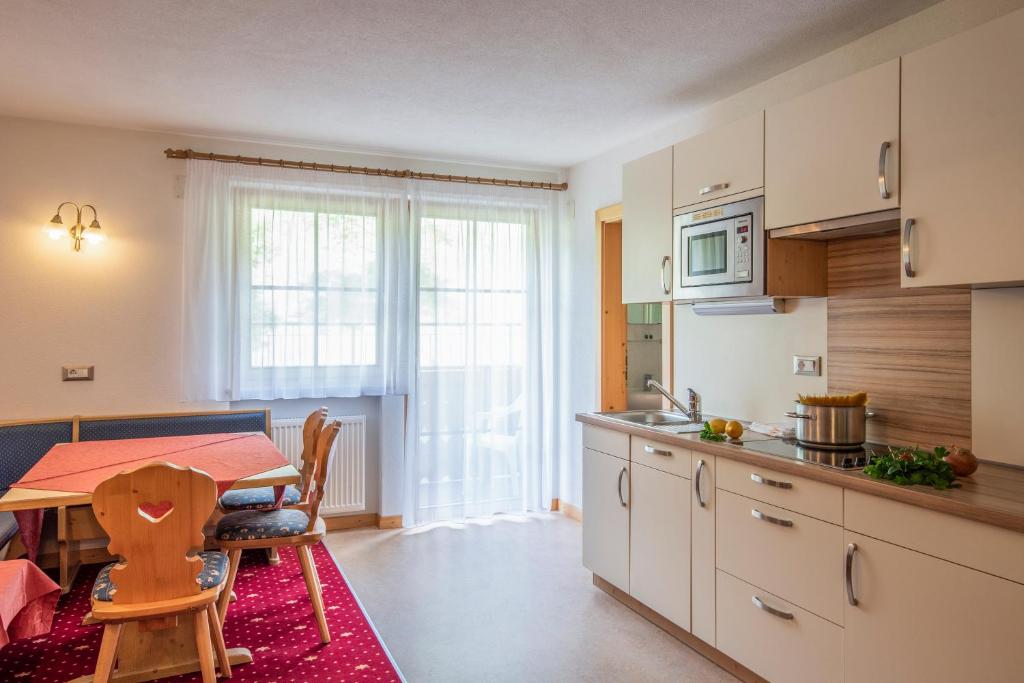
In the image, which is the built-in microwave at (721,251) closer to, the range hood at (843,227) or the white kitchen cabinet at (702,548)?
the range hood at (843,227)

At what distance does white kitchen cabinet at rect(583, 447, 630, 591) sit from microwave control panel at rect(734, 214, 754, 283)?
1046mm

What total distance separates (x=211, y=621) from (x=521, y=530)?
2.33m

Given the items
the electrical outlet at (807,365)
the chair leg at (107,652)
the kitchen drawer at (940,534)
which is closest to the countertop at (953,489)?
the kitchen drawer at (940,534)

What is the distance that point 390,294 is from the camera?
179 inches

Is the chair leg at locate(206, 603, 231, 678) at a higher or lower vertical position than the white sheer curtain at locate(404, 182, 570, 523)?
lower

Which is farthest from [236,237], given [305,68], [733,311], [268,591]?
[733,311]

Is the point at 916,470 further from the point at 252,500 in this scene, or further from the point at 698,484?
the point at 252,500

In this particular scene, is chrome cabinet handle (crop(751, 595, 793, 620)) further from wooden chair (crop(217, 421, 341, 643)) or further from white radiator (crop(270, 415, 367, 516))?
white radiator (crop(270, 415, 367, 516))

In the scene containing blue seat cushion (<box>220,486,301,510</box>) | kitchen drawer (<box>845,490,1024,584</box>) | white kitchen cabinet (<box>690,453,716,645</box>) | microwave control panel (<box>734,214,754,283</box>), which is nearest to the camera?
kitchen drawer (<box>845,490,1024,584</box>)

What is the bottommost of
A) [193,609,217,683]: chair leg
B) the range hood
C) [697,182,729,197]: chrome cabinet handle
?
[193,609,217,683]: chair leg

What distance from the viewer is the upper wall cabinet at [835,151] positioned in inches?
88.0

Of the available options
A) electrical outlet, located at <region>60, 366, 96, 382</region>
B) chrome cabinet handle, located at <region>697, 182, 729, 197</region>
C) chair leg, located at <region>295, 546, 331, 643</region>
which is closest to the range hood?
chrome cabinet handle, located at <region>697, 182, 729, 197</region>

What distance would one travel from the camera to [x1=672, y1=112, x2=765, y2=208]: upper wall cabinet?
2797mm

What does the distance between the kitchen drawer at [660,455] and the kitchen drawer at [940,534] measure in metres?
0.82
